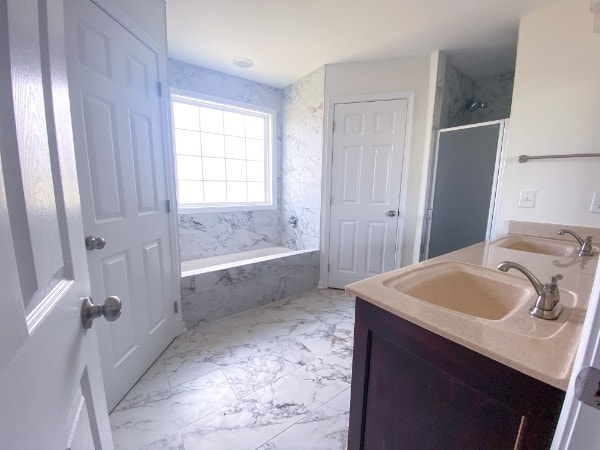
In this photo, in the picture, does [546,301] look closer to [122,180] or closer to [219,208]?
[122,180]

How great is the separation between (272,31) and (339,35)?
1.76ft

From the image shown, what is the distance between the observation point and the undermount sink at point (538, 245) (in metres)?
1.56

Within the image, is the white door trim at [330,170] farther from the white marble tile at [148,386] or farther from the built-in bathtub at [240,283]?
the white marble tile at [148,386]

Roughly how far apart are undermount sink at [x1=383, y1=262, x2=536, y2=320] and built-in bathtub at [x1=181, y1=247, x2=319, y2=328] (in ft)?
5.35

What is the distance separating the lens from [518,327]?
2.14 ft

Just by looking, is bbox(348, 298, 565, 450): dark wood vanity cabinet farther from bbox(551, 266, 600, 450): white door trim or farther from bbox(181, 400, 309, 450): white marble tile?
bbox(181, 400, 309, 450): white marble tile

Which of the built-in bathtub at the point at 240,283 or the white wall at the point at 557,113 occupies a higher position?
the white wall at the point at 557,113

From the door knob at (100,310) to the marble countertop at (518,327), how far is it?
636mm

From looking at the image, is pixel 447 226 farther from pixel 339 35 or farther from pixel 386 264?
pixel 339 35

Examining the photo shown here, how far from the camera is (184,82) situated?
271 centimetres

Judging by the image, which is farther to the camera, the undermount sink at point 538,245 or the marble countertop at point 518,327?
the undermount sink at point 538,245

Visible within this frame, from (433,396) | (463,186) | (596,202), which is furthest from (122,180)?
(596,202)

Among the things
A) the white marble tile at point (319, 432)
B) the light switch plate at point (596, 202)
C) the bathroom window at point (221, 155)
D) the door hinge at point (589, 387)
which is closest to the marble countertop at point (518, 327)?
the door hinge at point (589, 387)

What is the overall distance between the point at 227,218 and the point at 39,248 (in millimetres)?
2863
